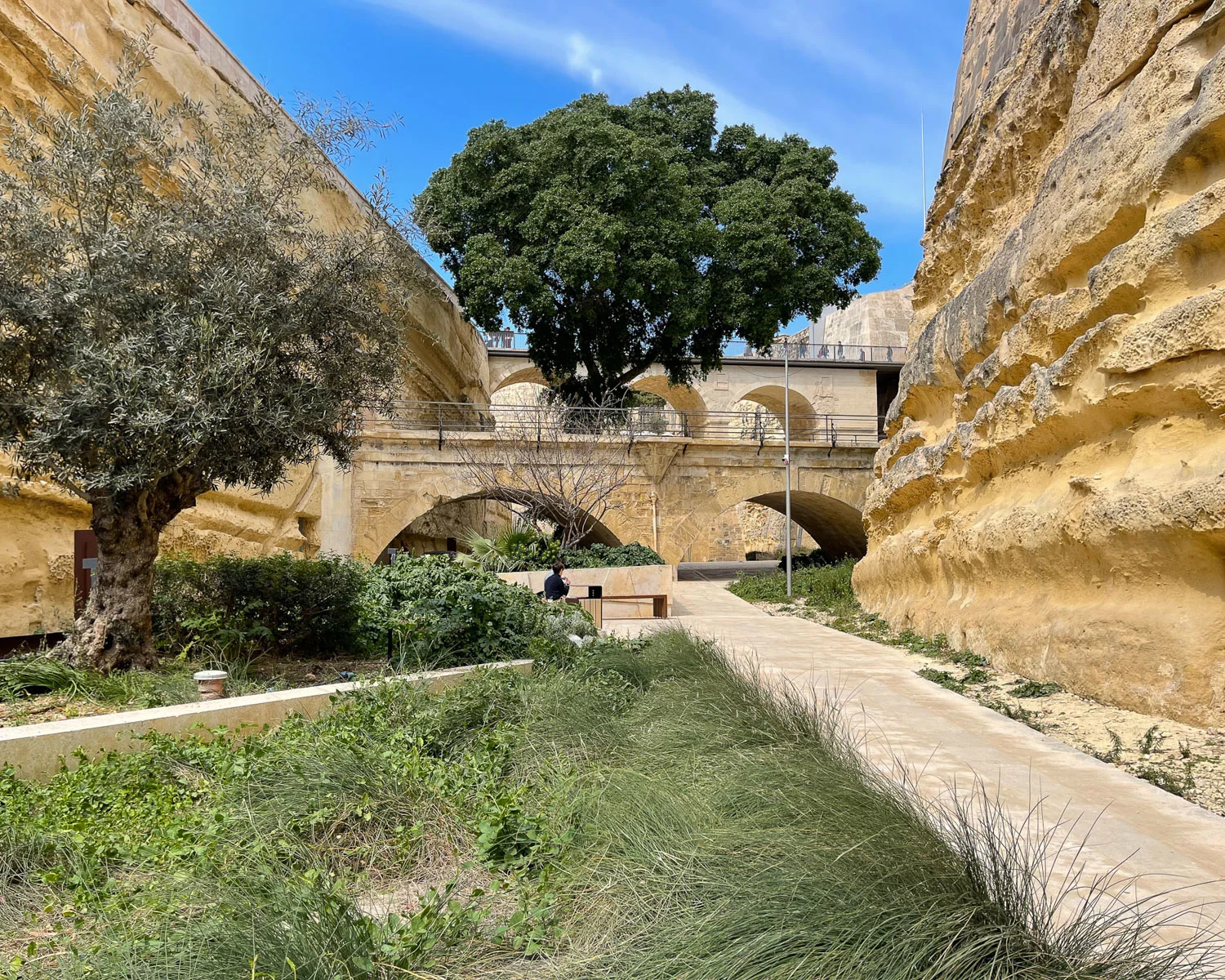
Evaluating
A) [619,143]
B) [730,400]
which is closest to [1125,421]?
[619,143]

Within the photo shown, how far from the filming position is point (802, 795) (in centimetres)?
295

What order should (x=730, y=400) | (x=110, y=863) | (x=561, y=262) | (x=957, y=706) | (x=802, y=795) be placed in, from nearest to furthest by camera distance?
1. (x=802, y=795)
2. (x=110, y=863)
3. (x=957, y=706)
4. (x=561, y=262)
5. (x=730, y=400)

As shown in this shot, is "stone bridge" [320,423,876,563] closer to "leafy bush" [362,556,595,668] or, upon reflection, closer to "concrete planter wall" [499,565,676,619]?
"concrete planter wall" [499,565,676,619]

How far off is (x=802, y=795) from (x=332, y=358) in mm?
5114

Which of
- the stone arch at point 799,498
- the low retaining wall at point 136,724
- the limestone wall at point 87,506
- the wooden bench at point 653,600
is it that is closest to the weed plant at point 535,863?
the low retaining wall at point 136,724

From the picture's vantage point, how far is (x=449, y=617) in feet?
21.6

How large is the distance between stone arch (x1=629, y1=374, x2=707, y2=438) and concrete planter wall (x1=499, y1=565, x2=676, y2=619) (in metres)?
17.1

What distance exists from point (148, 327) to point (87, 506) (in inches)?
179

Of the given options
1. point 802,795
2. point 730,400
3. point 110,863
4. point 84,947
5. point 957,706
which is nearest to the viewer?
point 84,947

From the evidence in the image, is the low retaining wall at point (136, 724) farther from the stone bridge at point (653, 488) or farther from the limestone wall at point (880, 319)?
the limestone wall at point (880, 319)

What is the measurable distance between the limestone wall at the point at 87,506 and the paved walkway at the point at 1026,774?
560 cm

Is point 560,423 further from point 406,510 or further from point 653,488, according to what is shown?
point 406,510

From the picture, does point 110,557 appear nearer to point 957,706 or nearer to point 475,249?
point 957,706

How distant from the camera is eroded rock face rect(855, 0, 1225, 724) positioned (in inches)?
208
